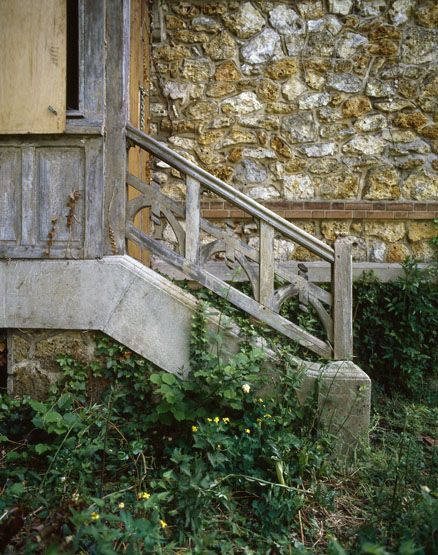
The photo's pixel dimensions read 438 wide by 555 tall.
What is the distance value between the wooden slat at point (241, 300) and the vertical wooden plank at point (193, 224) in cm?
6

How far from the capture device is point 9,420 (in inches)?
138

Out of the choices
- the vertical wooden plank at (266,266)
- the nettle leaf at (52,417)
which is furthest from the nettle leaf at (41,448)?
the vertical wooden plank at (266,266)

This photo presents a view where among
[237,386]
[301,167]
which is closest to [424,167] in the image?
[301,167]

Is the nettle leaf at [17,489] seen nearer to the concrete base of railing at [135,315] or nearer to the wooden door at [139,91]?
the concrete base of railing at [135,315]

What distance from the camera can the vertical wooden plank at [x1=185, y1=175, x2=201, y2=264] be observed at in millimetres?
3582

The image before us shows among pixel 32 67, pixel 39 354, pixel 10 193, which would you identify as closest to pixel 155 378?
pixel 39 354

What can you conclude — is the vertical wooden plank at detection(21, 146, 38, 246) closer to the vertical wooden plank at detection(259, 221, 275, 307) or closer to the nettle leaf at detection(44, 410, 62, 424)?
the nettle leaf at detection(44, 410, 62, 424)

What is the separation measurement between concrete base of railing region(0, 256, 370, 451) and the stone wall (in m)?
2.10

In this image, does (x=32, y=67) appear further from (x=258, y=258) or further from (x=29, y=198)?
(x=258, y=258)

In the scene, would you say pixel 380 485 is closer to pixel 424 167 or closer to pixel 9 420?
pixel 9 420

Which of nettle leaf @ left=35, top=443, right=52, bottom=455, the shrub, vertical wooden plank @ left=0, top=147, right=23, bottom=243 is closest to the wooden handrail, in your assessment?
vertical wooden plank @ left=0, top=147, right=23, bottom=243

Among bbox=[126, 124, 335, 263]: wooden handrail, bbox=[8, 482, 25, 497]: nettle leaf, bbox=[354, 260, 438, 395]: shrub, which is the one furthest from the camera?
bbox=[354, 260, 438, 395]: shrub

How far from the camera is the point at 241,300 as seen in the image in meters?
3.56

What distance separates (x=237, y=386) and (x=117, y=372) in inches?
34.3
